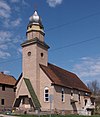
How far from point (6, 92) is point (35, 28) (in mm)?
14016

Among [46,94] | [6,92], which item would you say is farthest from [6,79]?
[46,94]

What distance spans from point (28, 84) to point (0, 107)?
879 cm

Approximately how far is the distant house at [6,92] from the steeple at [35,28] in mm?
10631

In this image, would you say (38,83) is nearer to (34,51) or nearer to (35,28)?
(34,51)

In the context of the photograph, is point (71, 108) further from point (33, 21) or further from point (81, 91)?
point (33, 21)

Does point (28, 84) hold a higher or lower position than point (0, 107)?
higher

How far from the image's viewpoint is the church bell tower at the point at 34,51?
153 ft

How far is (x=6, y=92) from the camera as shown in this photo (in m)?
53.0

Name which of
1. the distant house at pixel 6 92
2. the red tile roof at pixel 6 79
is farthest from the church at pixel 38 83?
the red tile roof at pixel 6 79

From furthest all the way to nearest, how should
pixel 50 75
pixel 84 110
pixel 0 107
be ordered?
pixel 84 110
pixel 0 107
pixel 50 75

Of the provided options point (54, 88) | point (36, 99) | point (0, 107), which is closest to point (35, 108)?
point (36, 99)

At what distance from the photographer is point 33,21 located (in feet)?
165

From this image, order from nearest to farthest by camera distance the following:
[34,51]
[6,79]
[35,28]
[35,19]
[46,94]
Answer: [46,94] < [34,51] < [35,28] < [35,19] < [6,79]

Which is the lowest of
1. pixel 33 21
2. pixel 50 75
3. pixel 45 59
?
pixel 50 75
